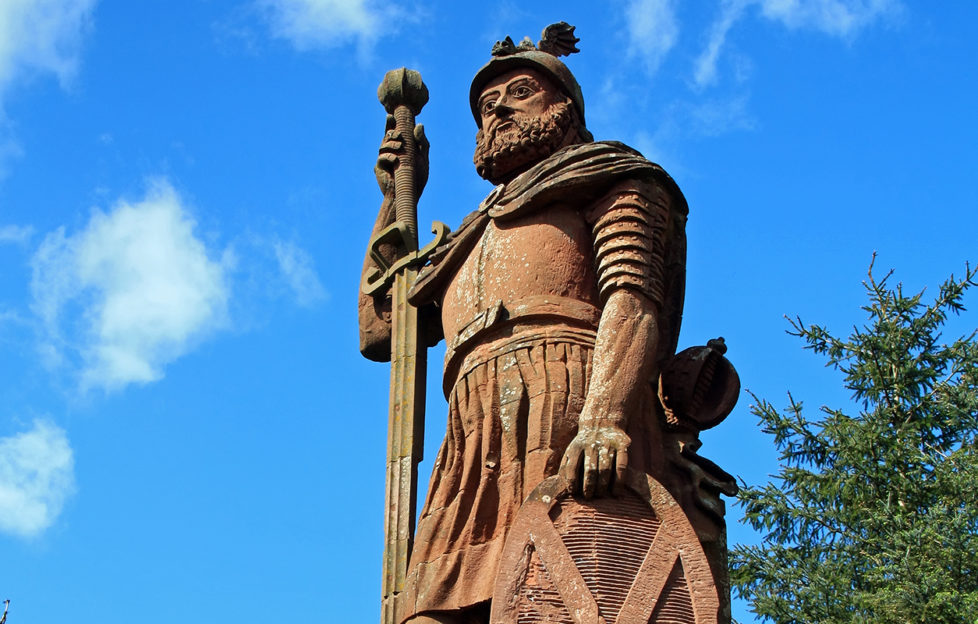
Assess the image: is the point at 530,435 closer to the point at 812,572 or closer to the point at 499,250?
the point at 499,250

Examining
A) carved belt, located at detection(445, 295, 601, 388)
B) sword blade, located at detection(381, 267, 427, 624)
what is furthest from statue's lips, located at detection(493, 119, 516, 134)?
carved belt, located at detection(445, 295, 601, 388)

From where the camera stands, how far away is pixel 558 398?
7.65m

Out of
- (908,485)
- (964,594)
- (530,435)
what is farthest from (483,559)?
(908,485)

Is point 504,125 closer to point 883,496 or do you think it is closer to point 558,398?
point 558,398

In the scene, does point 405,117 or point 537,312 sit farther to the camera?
point 405,117

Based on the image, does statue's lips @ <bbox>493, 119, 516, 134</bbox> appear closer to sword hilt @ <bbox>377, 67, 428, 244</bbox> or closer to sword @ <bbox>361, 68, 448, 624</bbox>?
sword @ <bbox>361, 68, 448, 624</bbox>

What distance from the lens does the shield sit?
22.5ft

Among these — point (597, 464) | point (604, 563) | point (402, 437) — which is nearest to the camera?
point (604, 563)

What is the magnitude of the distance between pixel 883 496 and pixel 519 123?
904 cm

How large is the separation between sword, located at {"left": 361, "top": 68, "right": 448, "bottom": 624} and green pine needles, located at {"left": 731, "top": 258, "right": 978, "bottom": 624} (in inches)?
268

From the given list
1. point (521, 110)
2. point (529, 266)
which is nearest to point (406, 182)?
point (521, 110)

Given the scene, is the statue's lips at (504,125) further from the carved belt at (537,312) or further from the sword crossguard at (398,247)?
the carved belt at (537,312)

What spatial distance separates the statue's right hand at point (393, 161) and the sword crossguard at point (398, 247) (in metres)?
0.37

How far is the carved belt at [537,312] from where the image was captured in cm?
792
